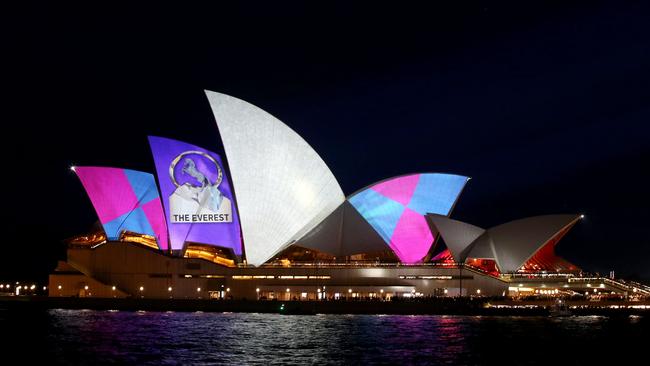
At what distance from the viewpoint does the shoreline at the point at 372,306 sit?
5419 cm

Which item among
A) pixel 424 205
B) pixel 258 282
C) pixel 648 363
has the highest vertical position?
pixel 424 205

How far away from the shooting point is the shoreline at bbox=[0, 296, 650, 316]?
54188 mm

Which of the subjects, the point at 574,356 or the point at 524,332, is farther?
the point at 524,332

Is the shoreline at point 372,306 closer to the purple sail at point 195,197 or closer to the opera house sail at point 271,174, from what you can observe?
the opera house sail at point 271,174

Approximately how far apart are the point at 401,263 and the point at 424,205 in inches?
186

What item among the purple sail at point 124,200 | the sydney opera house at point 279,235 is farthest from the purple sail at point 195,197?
the purple sail at point 124,200

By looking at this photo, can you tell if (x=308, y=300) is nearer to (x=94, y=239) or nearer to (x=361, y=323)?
(x=361, y=323)

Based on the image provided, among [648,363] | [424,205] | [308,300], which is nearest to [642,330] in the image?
[648,363]

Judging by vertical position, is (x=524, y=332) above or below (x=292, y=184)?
below

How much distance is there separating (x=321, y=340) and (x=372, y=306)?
19493 millimetres

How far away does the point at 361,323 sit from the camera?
4512 centimetres

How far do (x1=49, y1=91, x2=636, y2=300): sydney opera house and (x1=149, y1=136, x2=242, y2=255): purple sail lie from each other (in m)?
0.08

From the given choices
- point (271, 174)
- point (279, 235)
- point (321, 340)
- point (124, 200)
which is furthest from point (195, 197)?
point (321, 340)

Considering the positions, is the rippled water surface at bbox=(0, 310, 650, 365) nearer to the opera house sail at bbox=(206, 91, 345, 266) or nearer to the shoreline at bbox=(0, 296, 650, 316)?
the shoreline at bbox=(0, 296, 650, 316)
